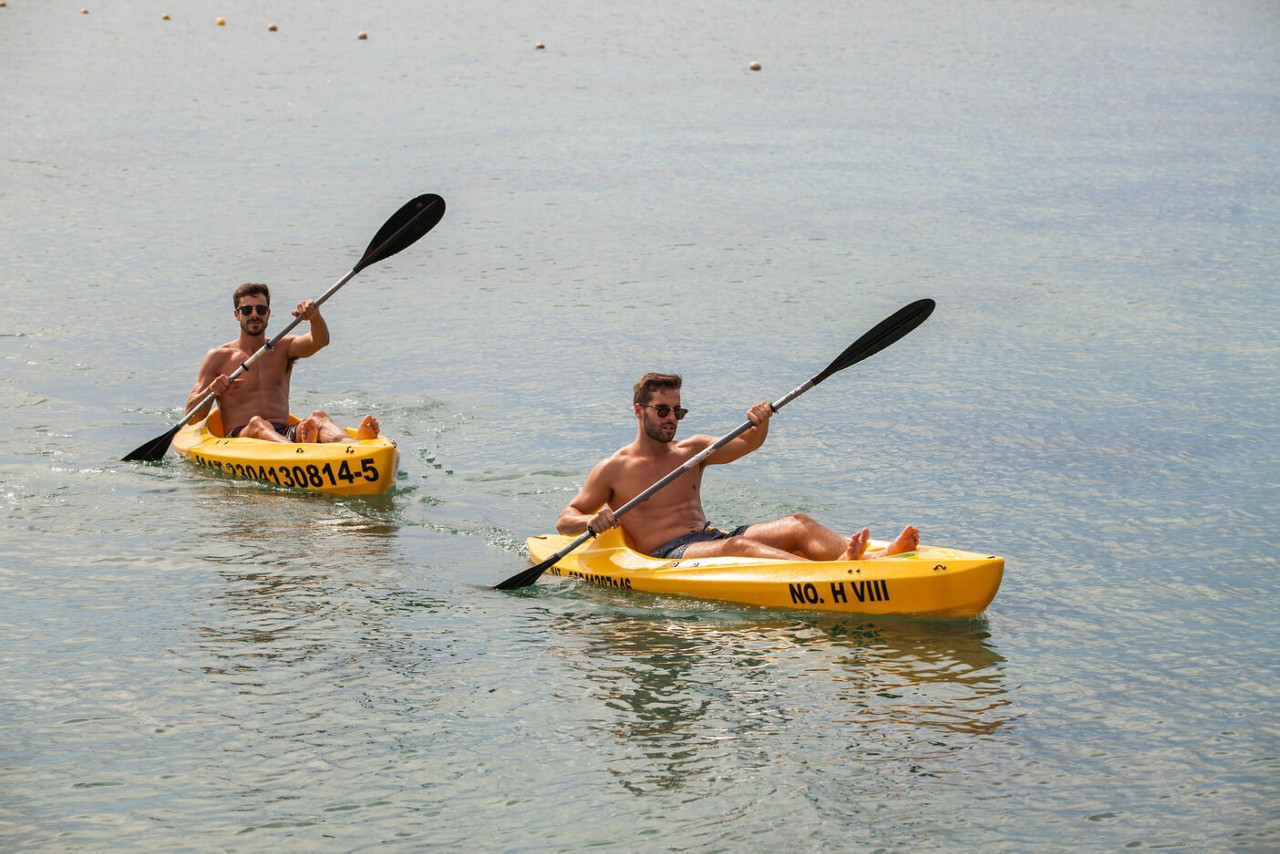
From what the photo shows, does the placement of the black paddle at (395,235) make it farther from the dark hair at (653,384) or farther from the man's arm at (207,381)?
the dark hair at (653,384)

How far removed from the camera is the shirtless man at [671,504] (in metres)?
8.95

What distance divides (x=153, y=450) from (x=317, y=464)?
1.69 m

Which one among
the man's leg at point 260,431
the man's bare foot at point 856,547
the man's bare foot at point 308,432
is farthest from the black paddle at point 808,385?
the man's leg at point 260,431

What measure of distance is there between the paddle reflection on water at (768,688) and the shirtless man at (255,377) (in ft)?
12.0

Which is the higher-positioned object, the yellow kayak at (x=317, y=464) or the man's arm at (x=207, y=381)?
the man's arm at (x=207, y=381)

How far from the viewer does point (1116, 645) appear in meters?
8.96

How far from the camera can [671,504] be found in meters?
9.41

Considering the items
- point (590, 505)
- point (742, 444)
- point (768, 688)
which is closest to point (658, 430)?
point (742, 444)

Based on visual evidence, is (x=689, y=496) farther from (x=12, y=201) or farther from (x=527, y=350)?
(x=12, y=201)

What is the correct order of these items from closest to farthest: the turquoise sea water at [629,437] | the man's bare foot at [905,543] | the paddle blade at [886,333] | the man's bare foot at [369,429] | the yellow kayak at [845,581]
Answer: the turquoise sea water at [629,437], the yellow kayak at [845,581], the man's bare foot at [905,543], the paddle blade at [886,333], the man's bare foot at [369,429]

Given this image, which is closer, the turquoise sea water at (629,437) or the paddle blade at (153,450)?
the turquoise sea water at (629,437)

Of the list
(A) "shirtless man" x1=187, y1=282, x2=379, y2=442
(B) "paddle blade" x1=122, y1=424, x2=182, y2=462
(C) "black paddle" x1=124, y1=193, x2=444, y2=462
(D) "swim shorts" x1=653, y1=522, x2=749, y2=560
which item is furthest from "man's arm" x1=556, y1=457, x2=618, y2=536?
(B) "paddle blade" x1=122, y1=424, x2=182, y2=462

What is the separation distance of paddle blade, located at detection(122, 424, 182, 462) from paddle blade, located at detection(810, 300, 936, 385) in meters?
5.08

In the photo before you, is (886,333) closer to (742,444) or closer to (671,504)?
Result: (742,444)
